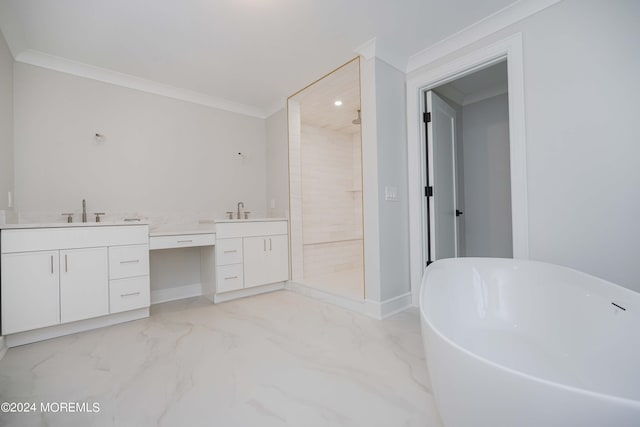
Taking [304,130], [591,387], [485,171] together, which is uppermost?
[304,130]

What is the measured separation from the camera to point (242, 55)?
8.55ft

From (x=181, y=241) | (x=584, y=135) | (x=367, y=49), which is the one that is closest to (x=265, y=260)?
(x=181, y=241)

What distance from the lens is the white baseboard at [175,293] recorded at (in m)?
3.05

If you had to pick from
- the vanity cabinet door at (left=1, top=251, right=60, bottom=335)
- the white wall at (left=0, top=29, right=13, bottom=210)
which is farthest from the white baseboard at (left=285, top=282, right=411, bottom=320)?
the white wall at (left=0, top=29, right=13, bottom=210)

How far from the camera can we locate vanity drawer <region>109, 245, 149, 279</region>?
235cm

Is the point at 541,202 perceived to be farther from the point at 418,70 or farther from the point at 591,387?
the point at 418,70

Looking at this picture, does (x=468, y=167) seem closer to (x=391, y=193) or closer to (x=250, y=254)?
(x=391, y=193)

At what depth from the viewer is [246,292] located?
318 cm

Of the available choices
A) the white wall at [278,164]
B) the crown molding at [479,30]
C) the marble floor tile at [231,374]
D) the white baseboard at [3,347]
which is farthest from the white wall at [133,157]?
the crown molding at [479,30]

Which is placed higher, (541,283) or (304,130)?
(304,130)

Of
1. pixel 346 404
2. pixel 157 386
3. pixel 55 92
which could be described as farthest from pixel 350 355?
pixel 55 92

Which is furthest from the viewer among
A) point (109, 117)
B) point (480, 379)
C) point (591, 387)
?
point (109, 117)

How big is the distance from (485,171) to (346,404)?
134 inches

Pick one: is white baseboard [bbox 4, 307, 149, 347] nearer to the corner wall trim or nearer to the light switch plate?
the corner wall trim
